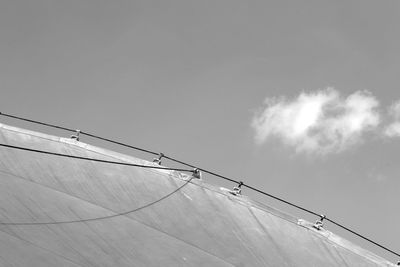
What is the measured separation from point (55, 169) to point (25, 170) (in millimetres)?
641

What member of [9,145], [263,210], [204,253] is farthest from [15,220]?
[263,210]

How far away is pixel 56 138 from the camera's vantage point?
17.1 meters

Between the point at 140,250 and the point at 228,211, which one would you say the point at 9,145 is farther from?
the point at 228,211

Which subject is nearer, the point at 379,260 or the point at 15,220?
the point at 15,220

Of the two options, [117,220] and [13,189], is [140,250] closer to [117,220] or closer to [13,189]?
[117,220]

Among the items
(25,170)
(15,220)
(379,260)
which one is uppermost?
(379,260)

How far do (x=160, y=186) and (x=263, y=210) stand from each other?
2475 mm

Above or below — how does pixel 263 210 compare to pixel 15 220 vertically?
above

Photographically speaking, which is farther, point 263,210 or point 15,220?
point 263,210

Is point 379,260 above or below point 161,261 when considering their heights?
above

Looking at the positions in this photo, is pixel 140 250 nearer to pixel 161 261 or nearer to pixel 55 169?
pixel 161 261

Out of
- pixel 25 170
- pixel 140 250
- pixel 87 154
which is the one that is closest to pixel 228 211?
pixel 140 250

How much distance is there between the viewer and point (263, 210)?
57.5ft

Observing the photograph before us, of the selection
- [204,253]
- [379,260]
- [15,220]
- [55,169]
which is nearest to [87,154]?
[55,169]
